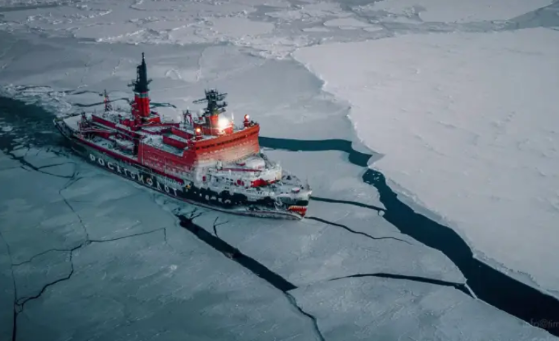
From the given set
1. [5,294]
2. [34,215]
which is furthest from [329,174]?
[5,294]

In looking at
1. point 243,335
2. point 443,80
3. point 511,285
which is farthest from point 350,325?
point 443,80

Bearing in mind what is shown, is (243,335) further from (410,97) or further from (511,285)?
(410,97)

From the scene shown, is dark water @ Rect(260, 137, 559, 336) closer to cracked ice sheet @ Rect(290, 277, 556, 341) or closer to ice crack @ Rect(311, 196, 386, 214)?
ice crack @ Rect(311, 196, 386, 214)

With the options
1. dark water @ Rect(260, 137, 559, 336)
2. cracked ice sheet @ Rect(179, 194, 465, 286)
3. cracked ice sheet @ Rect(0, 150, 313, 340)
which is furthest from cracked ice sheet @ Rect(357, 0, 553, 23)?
cracked ice sheet @ Rect(0, 150, 313, 340)

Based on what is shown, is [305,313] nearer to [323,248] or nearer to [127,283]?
[323,248]

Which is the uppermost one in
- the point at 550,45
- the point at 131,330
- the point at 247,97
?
the point at 550,45

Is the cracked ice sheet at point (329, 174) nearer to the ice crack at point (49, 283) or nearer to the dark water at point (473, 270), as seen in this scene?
the dark water at point (473, 270)

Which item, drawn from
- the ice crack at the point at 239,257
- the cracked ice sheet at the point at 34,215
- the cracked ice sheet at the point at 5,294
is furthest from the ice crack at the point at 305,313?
the cracked ice sheet at the point at 34,215
